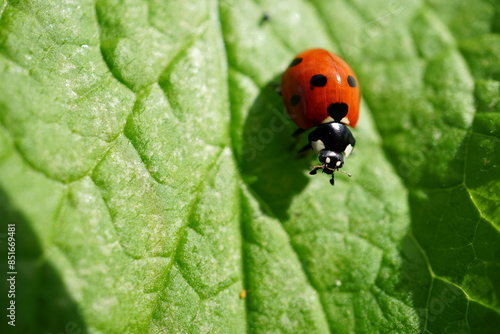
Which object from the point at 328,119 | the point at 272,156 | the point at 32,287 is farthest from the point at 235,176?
the point at 32,287

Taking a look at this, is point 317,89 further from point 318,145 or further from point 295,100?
point 318,145

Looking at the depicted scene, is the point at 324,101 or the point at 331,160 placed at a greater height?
the point at 324,101

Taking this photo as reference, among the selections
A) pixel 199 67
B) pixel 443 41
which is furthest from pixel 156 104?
pixel 443 41

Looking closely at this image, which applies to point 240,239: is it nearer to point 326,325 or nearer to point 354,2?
point 326,325

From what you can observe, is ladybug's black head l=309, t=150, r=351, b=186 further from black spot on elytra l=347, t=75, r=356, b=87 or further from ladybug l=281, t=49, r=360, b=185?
black spot on elytra l=347, t=75, r=356, b=87

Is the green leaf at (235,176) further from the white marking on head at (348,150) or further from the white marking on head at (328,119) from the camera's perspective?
the white marking on head at (328,119)

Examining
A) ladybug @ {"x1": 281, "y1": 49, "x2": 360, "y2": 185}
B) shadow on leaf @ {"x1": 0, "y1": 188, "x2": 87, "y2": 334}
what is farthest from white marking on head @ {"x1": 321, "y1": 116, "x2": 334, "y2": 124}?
shadow on leaf @ {"x1": 0, "y1": 188, "x2": 87, "y2": 334}

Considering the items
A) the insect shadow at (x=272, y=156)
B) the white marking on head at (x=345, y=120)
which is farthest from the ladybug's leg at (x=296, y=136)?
the white marking on head at (x=345, y=120)

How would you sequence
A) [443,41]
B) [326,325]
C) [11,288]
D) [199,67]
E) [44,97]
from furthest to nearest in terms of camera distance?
1. [443,41]
2. [199,67]
3. [326,325]
4. [44,97]
5. [11,288]
